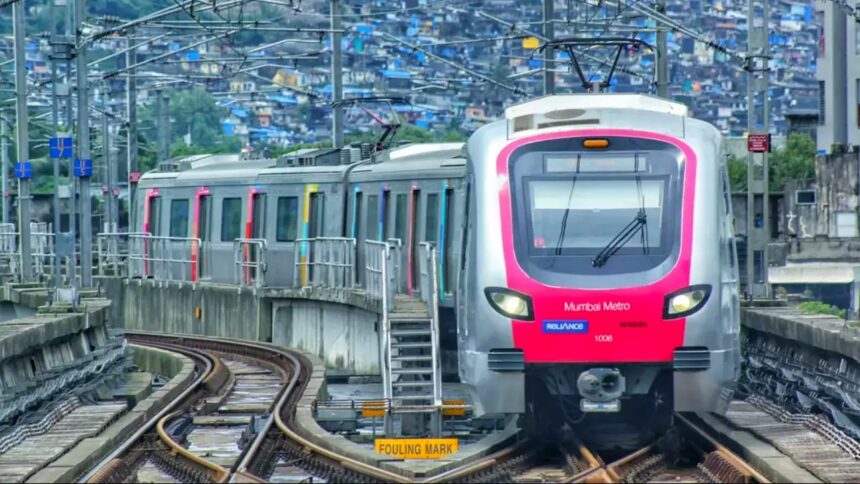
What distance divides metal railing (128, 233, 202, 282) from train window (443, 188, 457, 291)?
527 inches

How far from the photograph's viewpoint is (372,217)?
94.7ft

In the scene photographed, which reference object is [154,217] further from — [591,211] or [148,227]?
[591,211]

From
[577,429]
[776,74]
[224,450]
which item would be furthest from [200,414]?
[776,74]

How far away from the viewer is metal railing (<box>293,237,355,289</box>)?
97.3ft

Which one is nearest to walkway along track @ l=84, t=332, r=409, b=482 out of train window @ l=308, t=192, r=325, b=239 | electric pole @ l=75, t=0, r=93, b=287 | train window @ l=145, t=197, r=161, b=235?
electric pole @ l=75, t=0, r=93, b=287

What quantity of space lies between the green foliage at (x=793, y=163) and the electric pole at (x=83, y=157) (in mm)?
68052

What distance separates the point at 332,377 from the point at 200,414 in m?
7.29

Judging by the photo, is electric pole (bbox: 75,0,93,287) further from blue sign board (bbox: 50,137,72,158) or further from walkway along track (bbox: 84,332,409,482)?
walkway along track (bbox: 84,332,409,482)

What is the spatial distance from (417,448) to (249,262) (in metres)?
19.4

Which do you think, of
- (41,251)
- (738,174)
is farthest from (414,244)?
(738,174)

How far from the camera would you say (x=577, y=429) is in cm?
1727

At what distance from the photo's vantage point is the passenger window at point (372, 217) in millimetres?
28453

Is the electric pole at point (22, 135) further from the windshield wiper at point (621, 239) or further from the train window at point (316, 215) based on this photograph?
the windshield wiper at point (621, 239)

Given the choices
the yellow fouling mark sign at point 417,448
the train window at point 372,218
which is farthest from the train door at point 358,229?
the yellow fouling mark sign at point 417,448
